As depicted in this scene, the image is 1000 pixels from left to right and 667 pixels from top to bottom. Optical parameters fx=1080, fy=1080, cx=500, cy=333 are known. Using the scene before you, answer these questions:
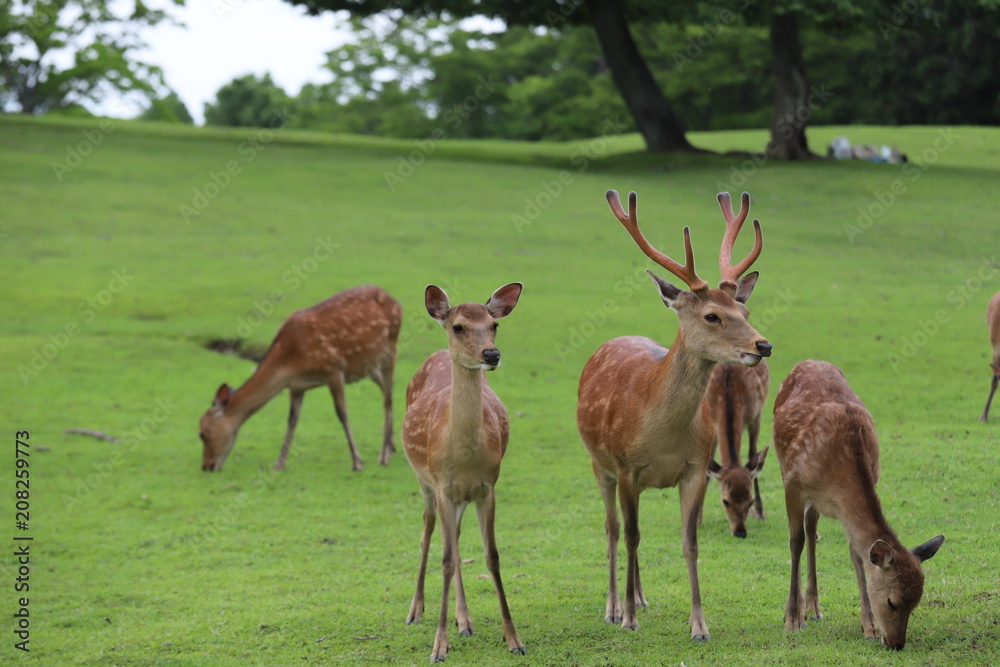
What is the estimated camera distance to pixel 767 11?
81.6 feet

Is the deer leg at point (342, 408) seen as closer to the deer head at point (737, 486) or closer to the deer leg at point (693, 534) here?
the deer head at point (737, 486)

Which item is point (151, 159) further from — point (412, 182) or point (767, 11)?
point (767, 11)

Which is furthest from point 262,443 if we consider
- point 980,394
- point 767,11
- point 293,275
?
point 767,11

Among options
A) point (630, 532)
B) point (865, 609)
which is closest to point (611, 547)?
point (630, 532)

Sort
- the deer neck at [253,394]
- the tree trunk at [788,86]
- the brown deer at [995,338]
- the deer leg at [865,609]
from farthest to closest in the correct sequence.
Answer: the tree trunk at [788,86]
the deer neck at [253,394]
the brown deer at [995,338]
the deer leg at [865,609]

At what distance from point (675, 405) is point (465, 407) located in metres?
1.10

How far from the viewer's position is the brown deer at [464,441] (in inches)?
221

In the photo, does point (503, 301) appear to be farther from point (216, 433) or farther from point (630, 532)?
point (216, 433)

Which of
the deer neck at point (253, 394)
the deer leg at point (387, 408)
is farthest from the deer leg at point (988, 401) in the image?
the deer neck at point (253, 394)

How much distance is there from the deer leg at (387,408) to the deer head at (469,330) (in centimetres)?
514

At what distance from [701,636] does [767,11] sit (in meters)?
21.9

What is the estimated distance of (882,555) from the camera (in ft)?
16.4

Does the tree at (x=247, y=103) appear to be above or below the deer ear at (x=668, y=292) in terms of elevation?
below

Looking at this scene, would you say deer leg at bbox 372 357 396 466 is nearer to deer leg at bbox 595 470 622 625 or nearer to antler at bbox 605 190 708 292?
deer leg at bbox 595 470 622 625
